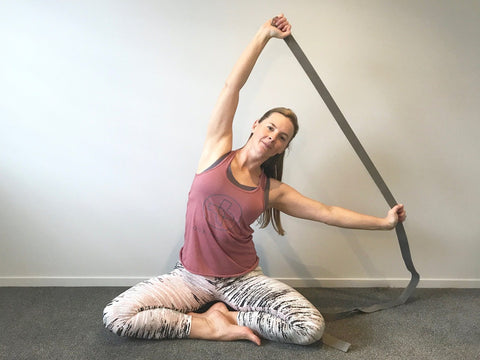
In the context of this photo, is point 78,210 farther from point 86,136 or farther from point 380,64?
point 380,64

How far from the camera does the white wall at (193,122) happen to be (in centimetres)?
182

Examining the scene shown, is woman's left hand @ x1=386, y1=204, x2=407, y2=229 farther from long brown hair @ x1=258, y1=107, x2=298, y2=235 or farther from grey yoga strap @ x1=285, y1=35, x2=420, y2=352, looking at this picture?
long brown hair @ x1=258, y1=107, x2=298, y2=235

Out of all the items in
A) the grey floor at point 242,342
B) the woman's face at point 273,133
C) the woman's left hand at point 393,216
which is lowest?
the grey floor at point 242,342

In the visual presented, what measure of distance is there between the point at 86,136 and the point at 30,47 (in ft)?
1.64

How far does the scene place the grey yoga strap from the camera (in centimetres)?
159

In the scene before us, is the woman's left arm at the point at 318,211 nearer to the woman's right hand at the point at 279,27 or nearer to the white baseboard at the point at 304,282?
the white baseboard at the point at 304,282

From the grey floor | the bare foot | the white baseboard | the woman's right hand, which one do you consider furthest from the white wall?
the bare foot

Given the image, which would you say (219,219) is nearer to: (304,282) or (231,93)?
(231,93)

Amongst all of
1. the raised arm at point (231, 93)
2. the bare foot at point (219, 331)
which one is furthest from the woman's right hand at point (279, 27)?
the bare foot at point (219, 331)

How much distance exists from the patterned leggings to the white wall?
429 millimetres

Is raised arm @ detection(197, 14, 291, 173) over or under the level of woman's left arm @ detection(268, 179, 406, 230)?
over

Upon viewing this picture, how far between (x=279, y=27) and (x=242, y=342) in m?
1.34

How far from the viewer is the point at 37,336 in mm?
1522

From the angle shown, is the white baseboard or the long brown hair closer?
the long brown hair
